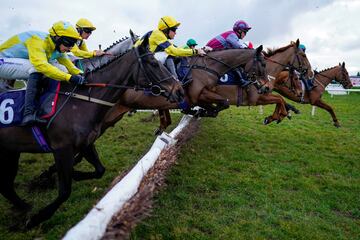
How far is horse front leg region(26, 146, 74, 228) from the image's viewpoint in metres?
3.95

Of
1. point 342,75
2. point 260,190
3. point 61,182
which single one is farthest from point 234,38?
point 342,75

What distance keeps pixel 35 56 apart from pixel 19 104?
2.03ft

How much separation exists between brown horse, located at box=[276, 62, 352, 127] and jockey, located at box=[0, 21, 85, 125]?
307 inches

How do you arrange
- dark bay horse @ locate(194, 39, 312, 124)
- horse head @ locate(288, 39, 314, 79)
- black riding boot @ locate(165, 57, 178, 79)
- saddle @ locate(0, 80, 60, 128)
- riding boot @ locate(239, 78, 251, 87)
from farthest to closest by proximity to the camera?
horse head @ locate(288, 39, 314, 79), dark bay horse @ locate(194, 39, 312, 124), riding boot @ locate(239, 78, 251, 87), black riding boot @ locate(165, 57, 178, 79), saddle @ locate(0, 80, 60, 128)

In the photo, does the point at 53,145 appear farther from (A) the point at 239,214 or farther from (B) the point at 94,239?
(A) the point at 239,214

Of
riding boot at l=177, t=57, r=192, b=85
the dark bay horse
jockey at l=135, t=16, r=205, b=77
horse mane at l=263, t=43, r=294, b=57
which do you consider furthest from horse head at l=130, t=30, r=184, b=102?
horse mane at l=263, t=43, r=294, b=57

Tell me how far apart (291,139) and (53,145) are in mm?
7168

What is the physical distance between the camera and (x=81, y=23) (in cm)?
730

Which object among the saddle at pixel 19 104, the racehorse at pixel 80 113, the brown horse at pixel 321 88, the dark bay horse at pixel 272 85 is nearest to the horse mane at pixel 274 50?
the dark bay horse at pixel 272 85

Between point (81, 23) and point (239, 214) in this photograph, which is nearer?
point (239, 214)

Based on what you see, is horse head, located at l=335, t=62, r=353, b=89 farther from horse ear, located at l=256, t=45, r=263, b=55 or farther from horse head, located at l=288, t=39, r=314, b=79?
horse ear, located at l=256, t=45, r=263, b=55

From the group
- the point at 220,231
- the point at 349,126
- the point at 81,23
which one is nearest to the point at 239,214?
the point at 220,231

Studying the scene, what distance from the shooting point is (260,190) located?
17.7 ft

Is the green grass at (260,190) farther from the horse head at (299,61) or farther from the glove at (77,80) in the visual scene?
the horse head at (299,61)
